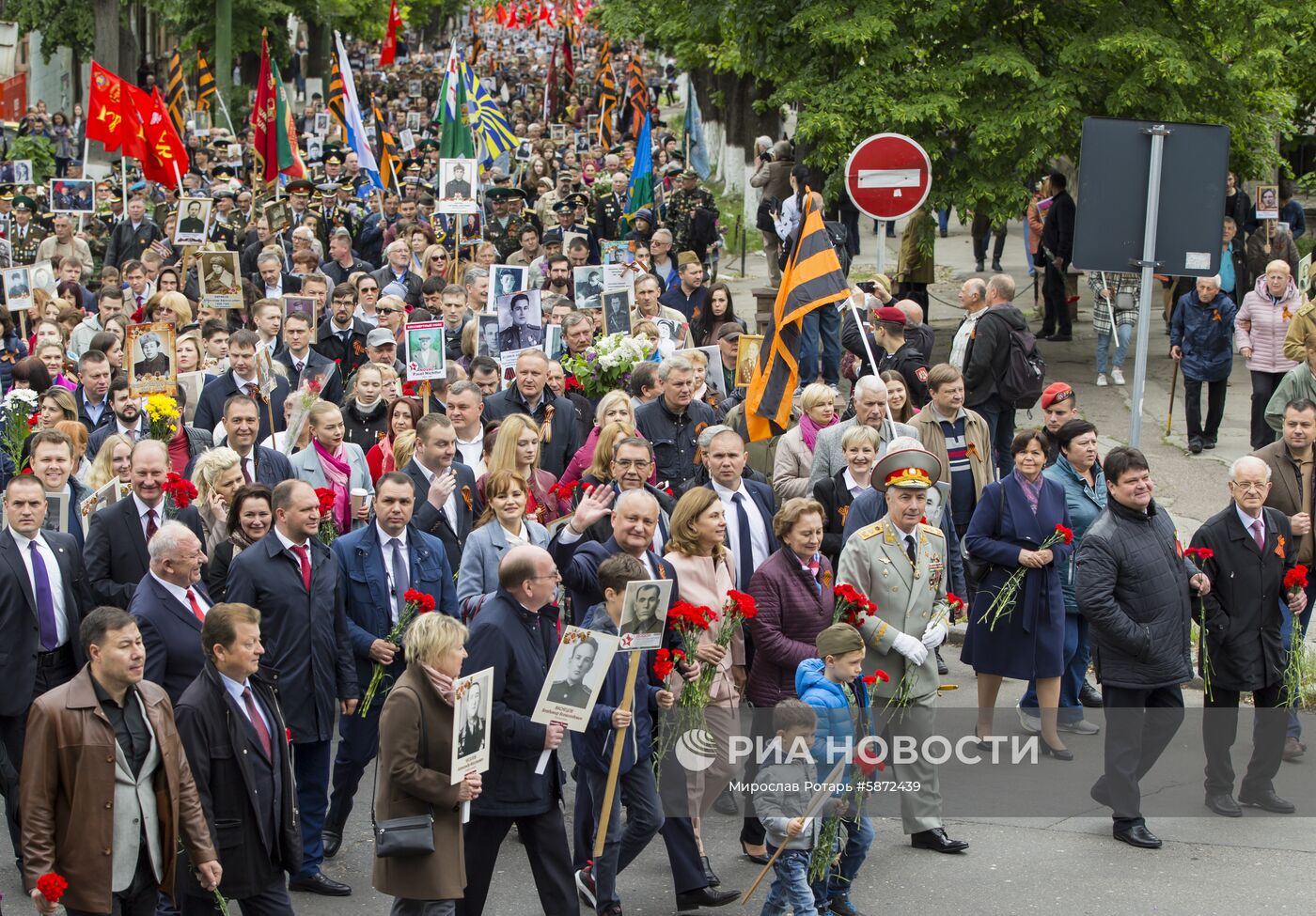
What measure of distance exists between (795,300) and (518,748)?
503 centimetres

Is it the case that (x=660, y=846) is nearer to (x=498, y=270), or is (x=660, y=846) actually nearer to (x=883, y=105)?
(x=498, y=270)

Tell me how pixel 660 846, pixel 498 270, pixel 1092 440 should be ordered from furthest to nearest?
pixel 498 270, pixel 1092 440, pixel 660 846

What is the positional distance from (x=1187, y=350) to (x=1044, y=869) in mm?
8406

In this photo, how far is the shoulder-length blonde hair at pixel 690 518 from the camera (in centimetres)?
839

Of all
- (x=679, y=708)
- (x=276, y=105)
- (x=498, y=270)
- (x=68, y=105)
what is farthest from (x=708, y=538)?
(x=68, y=105)

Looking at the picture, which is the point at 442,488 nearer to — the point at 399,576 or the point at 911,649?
the point at 399,576

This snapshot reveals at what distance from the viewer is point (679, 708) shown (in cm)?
803

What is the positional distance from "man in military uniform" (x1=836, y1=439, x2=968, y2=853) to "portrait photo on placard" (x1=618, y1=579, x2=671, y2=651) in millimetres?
Result: 1390

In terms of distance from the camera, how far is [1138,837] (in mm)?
8578

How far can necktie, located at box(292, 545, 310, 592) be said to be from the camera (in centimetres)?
831

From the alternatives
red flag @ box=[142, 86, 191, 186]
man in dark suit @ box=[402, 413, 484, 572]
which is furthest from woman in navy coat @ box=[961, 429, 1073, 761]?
red flag @ box=[142, 86, 191, 186]

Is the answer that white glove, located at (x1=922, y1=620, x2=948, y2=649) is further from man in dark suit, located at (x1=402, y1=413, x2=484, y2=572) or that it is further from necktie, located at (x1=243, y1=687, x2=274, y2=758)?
necktie, located at (x1=243, y1=687, x2=274, y2=758)

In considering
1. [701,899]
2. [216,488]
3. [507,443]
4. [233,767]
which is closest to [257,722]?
[233,767]

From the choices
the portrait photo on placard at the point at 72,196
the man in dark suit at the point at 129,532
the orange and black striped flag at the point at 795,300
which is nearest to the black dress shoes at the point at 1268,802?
the orange and black striped flag at the point at 795,300
